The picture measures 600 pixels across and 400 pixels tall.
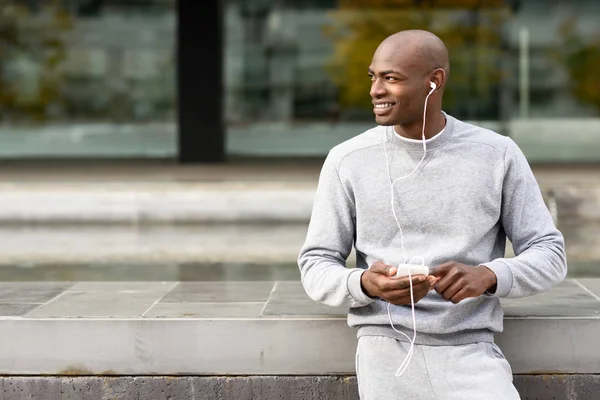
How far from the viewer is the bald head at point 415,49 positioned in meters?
2.86

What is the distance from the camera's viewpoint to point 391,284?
2.70 metres

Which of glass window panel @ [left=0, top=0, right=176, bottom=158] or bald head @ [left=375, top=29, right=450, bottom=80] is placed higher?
bald head @ [left=375, top=29, right=450, bottom=80]

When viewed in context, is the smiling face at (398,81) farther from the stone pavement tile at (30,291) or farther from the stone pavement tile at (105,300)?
the stone pavement tile at (30,291)

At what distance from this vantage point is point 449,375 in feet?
→ 9.37

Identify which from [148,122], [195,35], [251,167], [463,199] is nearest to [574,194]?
[251,167]

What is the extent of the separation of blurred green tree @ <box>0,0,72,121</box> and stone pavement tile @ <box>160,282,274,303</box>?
41.7ft

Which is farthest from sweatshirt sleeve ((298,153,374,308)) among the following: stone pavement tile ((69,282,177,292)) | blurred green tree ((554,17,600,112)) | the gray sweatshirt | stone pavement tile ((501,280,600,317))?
blurred green tree ((554,17,600,112))

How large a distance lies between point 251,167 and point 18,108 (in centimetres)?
515

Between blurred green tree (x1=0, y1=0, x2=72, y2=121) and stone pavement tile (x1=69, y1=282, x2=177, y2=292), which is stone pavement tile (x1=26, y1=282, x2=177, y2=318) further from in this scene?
blurred green tree (x1=0, y1=0, x2=72, y2=121)

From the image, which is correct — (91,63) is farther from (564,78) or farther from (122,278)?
(122,278)

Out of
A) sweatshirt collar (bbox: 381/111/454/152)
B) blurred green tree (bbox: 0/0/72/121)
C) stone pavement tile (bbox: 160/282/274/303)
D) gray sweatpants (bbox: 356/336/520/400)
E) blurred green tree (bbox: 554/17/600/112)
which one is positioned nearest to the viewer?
gray sweatpants (bbox: 356/336/520/400)

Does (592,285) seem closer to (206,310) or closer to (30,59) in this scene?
(206,310)

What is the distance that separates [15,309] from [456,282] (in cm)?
196

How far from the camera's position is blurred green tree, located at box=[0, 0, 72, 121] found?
16.4m
